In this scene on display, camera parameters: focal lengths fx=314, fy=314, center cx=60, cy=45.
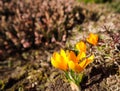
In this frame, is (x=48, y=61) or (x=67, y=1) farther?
(x=67, y=1)

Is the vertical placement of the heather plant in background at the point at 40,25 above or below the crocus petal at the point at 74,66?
below

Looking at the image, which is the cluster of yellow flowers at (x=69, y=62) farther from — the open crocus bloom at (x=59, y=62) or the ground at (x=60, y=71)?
the ground at (x=60, y=71)

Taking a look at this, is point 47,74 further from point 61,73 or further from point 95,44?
point 95,44

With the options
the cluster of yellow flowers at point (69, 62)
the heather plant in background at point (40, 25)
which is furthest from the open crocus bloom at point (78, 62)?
the heather plant in background at point (40, 25)

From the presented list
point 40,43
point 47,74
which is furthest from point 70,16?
point 47,74

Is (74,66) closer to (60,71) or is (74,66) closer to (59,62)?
(59,62)

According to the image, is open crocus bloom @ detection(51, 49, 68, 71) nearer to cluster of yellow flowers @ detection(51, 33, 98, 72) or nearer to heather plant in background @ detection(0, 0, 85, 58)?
cluster of yellow flowers @ detection(51, 33, 98, 72)

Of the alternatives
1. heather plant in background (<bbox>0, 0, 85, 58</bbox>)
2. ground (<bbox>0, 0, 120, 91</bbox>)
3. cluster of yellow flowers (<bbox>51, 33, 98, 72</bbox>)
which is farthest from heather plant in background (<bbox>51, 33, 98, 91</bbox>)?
heather plant in background (<bbox>0, 0, 85, 58</bbox>)

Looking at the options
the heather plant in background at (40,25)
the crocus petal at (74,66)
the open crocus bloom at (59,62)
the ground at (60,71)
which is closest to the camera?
the crocus petal at (74,66)
